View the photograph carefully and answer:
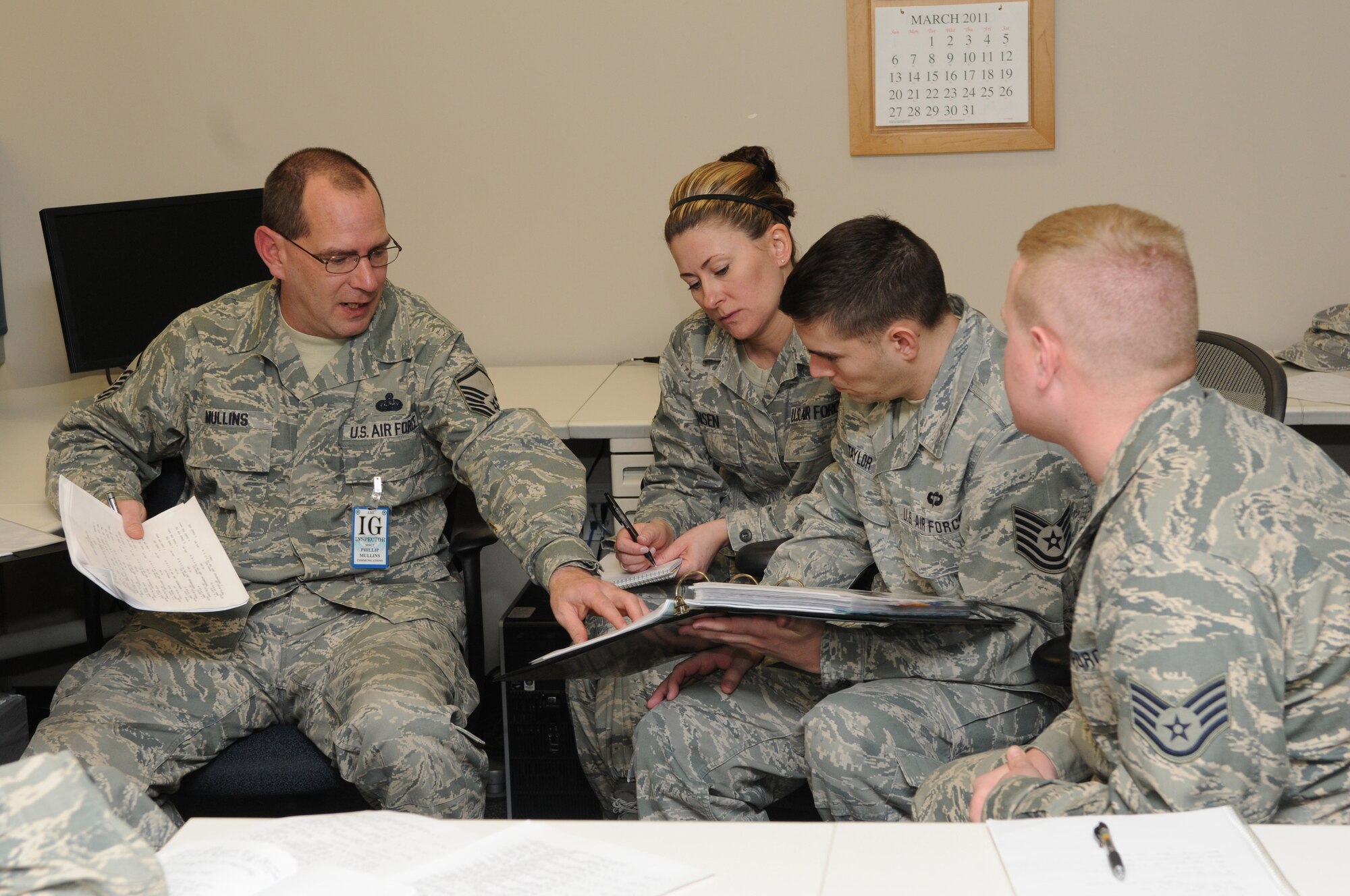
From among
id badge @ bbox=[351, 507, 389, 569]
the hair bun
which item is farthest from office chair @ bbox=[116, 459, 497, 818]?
the hair bun

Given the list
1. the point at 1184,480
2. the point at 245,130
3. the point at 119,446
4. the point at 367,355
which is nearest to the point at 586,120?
the point at 245,130

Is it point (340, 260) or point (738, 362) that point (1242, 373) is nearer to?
point (738, 362)

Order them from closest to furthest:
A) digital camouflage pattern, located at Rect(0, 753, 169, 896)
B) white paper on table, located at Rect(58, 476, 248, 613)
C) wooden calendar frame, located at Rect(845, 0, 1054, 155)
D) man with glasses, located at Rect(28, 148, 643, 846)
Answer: digital camouflage pattern, located at Rect(0, 753, 169, 896) < white paper on table, located at Rect(58, 476, 248, 613) < man with glasses, located at Rect(28, 148, 643, 846) < wooden calendar frame, located at Rect(845, 0, 1054, 155)

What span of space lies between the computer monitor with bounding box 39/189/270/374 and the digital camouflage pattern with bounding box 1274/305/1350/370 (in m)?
2.50

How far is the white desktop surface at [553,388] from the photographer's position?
2.67 metres

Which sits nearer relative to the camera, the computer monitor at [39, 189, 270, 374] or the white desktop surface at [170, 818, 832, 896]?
the white desktop surface at [170, 818, 832, 896]

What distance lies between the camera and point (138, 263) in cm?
288

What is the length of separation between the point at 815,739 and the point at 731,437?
2.58 ft

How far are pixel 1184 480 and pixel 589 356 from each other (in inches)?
92.7

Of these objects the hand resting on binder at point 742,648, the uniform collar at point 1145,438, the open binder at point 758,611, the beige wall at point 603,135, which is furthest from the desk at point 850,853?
the beige wall at point 603,135

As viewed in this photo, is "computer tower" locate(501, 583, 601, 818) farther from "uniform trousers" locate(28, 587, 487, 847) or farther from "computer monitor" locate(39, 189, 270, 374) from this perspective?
"computer monitor" locate(39, 189, 270, 374)

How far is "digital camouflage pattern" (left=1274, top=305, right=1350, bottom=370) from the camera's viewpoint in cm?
284

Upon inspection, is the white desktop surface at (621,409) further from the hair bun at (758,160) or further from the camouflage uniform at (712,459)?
the hair bun at (758,160)

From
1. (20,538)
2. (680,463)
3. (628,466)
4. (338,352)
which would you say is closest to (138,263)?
(338,352)
